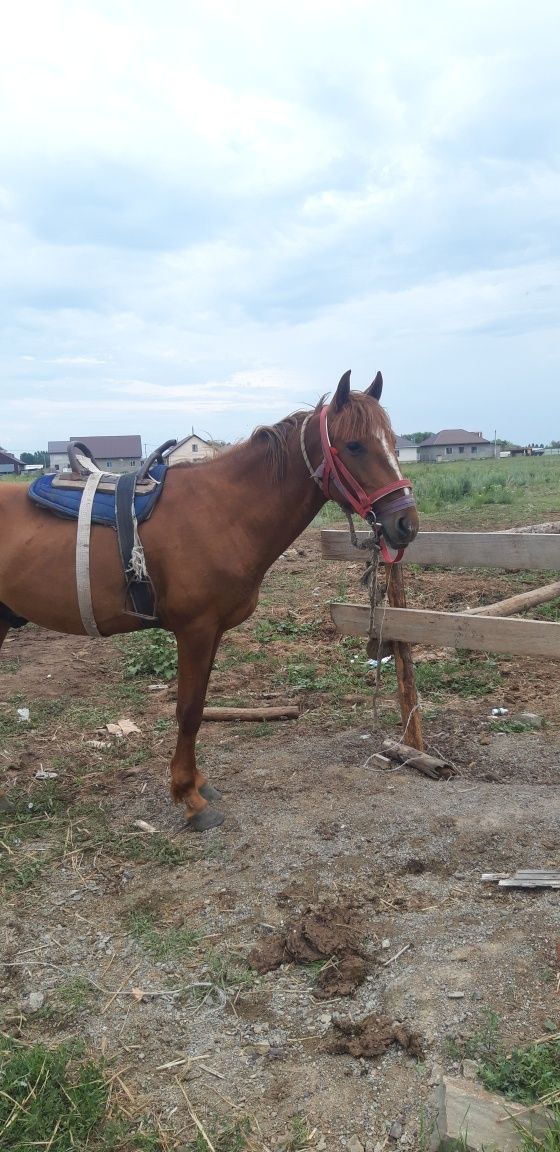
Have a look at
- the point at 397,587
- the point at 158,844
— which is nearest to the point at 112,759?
the point at 158,844

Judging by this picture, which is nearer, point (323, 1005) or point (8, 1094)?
point (8, 1094)

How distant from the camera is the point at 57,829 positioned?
3959 millimetres

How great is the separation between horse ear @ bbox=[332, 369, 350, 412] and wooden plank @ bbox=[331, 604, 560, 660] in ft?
5.28

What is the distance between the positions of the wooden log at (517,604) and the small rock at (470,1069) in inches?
148

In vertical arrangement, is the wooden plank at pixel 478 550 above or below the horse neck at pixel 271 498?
below

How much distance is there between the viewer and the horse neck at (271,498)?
146 inches

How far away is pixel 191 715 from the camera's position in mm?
3877

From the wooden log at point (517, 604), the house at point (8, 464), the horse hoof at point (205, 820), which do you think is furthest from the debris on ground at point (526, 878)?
the house at point (8, 464)

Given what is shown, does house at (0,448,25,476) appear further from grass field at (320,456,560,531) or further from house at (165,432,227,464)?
house at (165,432,227,464)

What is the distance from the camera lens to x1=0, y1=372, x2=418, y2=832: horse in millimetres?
3482

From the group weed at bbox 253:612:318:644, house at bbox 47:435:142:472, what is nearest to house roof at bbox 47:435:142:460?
house at bbox 47:435:142:472

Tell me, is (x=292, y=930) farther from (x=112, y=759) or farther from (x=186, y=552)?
(x=112, y=759)

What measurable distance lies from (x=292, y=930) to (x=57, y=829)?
1.74 metres

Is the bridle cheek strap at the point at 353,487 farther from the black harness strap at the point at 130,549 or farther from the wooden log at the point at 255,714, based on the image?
the wooden log at the point at 255,714
